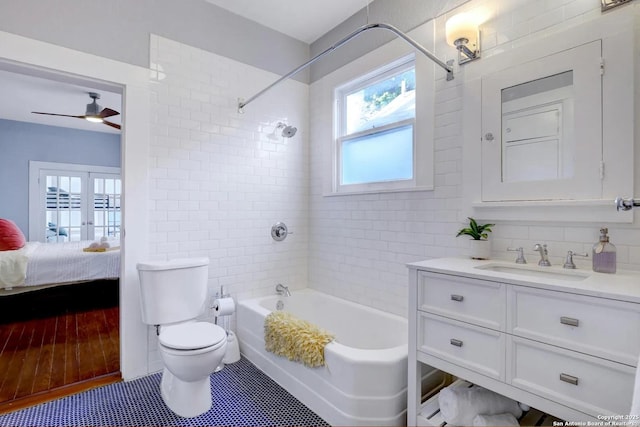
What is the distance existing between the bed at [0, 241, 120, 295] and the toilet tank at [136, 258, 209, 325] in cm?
231

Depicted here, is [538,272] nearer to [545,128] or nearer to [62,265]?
[545,128]

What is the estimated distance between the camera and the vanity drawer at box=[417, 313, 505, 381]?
55.6 inches

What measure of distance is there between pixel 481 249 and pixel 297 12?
2.39m

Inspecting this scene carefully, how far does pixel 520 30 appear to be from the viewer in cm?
182

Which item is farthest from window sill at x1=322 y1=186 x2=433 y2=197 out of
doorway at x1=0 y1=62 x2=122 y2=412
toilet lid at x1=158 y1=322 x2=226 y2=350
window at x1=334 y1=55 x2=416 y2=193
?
doorway at x1=0 y1=62 x2=122 y2=412

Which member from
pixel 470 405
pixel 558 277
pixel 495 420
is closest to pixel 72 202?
pixel 470 405

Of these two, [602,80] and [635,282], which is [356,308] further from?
[602,80]

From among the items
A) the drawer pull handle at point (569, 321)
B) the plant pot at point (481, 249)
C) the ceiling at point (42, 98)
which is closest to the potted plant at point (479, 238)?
the plant pot at point (481, 249)

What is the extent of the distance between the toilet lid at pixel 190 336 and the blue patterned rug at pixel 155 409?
419mm

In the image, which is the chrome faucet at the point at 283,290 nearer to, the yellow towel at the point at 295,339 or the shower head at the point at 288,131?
the yellow towel at the point at 295,339

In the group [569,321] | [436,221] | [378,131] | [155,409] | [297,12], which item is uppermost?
[297,12]

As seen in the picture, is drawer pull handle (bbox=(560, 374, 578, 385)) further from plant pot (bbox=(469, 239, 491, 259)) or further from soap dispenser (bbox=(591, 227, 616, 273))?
plant pot (bbox=(469, 239, 491, 259))

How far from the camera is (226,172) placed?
110 inches

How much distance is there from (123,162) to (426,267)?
6.90ft
